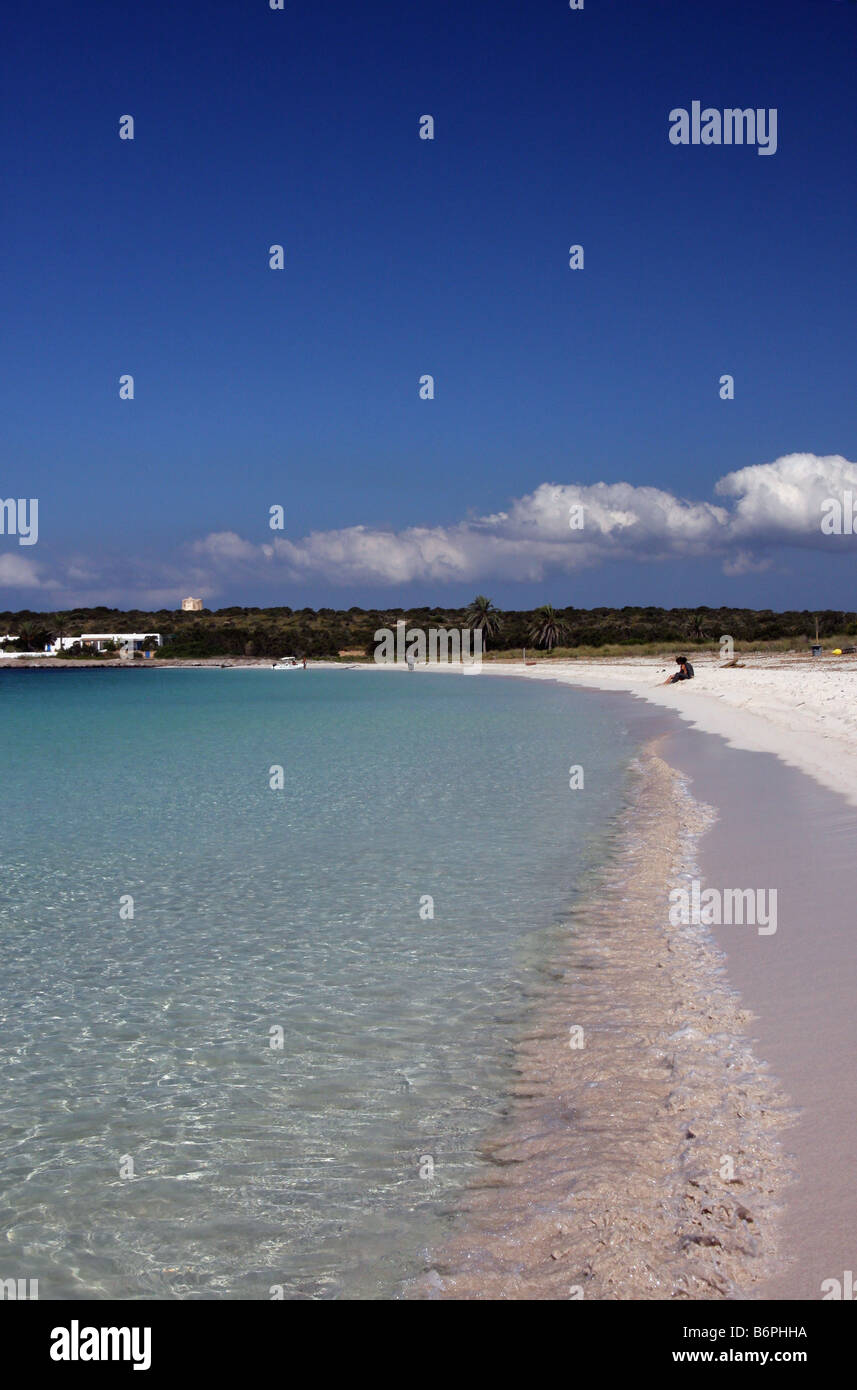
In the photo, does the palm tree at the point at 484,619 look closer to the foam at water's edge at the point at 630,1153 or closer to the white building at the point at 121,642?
the white building at the point at 121,642

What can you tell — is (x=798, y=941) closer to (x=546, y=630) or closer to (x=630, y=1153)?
(x=630, y=1153)

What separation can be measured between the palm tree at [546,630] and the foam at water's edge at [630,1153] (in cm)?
12195

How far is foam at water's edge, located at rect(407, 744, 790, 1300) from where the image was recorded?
4113mm

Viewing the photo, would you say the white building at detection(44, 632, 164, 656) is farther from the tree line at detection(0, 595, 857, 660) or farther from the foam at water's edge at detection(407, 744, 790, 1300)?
the foam at water's edge at detection(407, 744, 790, 1300)

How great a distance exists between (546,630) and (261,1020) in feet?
412

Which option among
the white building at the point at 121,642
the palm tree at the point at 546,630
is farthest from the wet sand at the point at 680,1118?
the white building at the point at 121,642

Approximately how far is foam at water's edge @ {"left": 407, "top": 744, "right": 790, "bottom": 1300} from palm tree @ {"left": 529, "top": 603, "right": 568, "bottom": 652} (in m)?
122

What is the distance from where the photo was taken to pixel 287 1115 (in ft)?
19.4

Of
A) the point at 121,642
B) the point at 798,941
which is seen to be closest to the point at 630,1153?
the point at 798,941

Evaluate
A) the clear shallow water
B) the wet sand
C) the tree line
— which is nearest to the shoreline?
the wet sand

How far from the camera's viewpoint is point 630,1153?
5.12m

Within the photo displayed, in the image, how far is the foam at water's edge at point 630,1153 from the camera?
4113 mm
